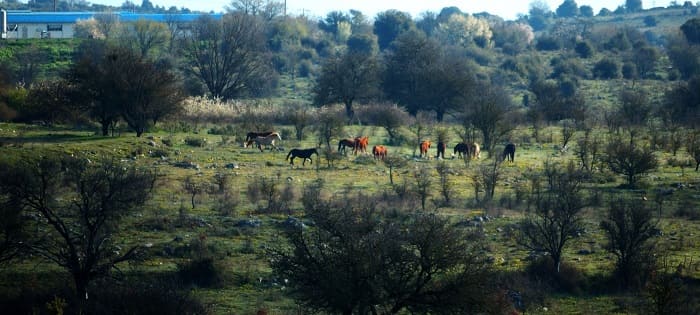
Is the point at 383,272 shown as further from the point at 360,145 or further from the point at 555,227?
the point at 360,145

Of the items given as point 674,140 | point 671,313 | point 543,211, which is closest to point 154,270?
point 543,211

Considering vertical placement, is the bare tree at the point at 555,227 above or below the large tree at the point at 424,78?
below

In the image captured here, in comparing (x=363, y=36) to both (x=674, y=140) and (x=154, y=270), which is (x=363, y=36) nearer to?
(x=674, y=140)

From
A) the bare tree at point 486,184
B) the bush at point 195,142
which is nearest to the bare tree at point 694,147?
the bare tree at point 486,184

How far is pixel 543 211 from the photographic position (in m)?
23.3

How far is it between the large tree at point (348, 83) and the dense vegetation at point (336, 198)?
0.50ft

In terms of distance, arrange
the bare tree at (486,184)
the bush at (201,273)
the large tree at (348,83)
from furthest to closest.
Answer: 1. the large tree at (348,83)
2. the bare tree at (486,184)
3. the bush at (201,273)

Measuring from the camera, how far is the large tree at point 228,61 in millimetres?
70938

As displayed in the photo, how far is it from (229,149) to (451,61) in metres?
34.9

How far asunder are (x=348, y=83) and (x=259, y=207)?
38.1m

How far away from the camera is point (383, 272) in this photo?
55.0ft

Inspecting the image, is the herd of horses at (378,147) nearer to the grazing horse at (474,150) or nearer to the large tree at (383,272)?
the grazing horse at (474,150)

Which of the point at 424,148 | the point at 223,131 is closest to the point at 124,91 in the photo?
the point at 223,131

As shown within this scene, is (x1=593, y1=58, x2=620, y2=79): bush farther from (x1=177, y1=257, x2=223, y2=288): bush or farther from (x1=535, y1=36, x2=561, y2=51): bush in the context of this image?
(x1=177, y1=257, x2=223, y2=288): bush
